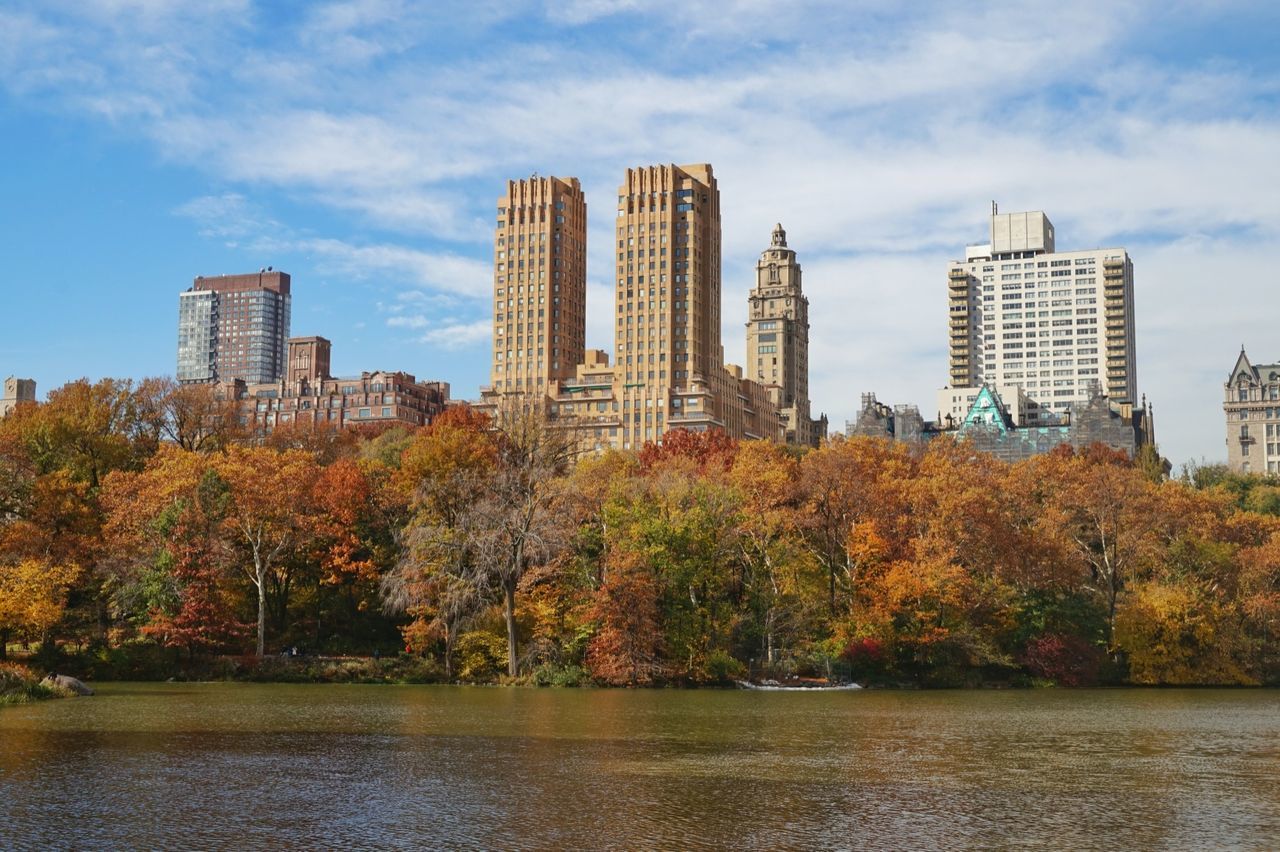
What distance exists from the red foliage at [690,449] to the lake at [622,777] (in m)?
50.8

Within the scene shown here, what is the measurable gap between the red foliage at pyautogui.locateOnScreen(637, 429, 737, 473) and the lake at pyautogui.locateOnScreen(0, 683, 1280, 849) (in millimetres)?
50805

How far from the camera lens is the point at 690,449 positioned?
113812 mm

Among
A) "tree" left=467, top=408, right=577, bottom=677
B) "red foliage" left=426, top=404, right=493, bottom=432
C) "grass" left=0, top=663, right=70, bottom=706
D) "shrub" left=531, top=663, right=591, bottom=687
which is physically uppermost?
"red foliage" left=426, top=404, right=493, bottom=432

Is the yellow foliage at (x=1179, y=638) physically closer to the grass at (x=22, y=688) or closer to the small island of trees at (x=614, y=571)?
the small island of trees at (x=614, y=571)

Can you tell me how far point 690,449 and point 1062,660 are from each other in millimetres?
45818

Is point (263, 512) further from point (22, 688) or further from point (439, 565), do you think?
point (22, 688)

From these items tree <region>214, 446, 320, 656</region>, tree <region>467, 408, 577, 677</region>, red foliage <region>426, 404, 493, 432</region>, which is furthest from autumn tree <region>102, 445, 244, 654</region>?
red foliage <region>426, 404, 493, 432</region>

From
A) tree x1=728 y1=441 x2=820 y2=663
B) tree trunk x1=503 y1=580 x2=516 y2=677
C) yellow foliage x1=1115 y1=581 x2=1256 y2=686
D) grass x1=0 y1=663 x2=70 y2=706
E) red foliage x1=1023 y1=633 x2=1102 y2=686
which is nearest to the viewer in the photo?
grass x1=0 y1=663 x2=70 y2=706

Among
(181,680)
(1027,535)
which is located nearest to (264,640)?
(181,680)

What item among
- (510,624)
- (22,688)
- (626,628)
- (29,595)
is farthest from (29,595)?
(626,628)

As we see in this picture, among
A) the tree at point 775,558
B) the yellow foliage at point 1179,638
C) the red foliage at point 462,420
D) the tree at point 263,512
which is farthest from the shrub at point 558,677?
the red foliage at point 462,420

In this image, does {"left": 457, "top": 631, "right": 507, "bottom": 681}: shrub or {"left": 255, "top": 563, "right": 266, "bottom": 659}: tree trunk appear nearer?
{"left": 457, "top": 631, "right": 507, "bottom": 681}: shrub

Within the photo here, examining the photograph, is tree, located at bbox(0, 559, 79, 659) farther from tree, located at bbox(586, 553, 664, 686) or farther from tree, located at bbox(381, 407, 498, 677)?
tree, located at bbox(586, 553, 664, 686)

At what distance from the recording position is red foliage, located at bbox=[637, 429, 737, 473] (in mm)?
100750
